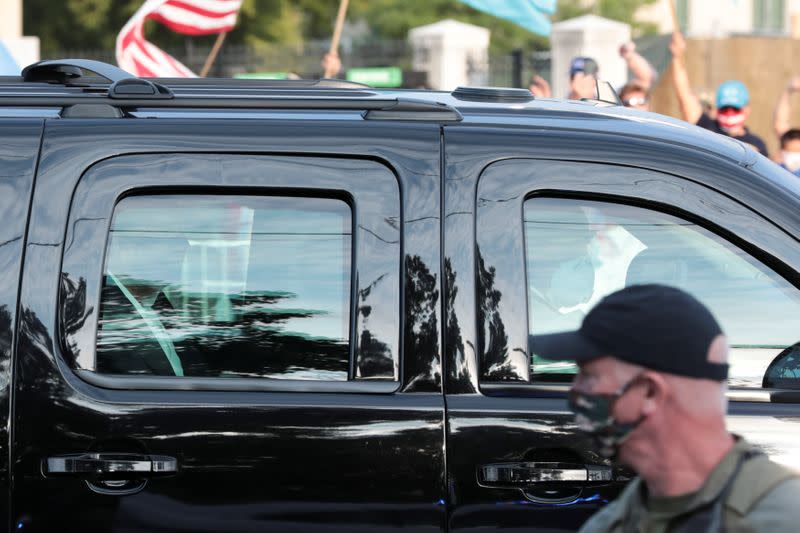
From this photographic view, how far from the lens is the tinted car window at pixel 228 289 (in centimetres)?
281

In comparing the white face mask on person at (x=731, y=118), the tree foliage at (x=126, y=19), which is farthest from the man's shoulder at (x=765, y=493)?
the tree foliage at (x=126, y=19)

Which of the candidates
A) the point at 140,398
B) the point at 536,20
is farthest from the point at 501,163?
the point at 536,20

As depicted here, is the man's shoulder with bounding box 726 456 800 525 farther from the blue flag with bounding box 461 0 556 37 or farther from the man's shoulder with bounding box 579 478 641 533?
the blue flag with bounding box 461 0 556 37

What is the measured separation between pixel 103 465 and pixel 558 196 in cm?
111

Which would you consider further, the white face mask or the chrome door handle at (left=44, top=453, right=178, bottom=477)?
the white face mask

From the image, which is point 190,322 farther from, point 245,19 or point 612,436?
point 245,19

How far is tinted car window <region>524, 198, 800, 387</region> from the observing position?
9.36 ft

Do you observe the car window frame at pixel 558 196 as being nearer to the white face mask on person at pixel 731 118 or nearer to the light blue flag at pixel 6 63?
the light blue flag at pixel 6 63

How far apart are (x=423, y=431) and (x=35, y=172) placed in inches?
38.9

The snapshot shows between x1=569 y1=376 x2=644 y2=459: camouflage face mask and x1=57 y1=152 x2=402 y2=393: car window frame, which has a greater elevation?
x1=57 y1=152 x2=402 y2=393: car window frame

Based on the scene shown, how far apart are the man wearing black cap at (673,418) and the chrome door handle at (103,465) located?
4.12 ft

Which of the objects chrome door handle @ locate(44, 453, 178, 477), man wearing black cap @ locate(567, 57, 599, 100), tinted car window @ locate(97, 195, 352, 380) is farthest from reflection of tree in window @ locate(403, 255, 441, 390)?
man wearing black cap @ locate(567, 57, 599, 100)

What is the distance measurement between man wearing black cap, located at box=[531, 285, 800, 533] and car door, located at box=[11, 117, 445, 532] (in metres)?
1.07

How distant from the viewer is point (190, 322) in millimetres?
2826
